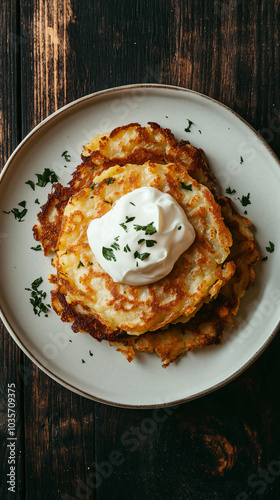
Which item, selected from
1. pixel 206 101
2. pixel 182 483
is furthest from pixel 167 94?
pixel 182 483

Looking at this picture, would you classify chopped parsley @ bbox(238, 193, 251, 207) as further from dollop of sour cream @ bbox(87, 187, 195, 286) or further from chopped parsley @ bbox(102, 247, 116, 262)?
chopped parsley @ bbox(102, 247, 116, 262)

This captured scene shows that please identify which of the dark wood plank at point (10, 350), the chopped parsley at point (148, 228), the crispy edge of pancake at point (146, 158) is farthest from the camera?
the dark wood plank at point (10, 350)

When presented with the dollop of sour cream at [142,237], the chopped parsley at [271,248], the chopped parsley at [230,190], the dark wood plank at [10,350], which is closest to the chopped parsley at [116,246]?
the dollop of sour cream at [142,237]

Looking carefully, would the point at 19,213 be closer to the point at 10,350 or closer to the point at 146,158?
the point at 146,158

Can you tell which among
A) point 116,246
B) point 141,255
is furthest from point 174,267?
point 116,246

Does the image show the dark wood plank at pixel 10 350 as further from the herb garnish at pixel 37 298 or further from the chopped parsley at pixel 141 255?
the chopped parsley at pixel 141 255

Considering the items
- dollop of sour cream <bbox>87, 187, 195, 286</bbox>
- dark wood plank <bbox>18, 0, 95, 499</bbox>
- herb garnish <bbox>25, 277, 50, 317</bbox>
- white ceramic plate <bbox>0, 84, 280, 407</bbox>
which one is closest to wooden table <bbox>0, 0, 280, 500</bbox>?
dark wood plank <bbox>18, 0, 95, 499</bbox>

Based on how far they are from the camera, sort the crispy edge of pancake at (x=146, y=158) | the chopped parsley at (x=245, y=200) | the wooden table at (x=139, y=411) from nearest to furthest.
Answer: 1. the crispy edge of pancake at (x=146, y=158)
2. the chopped parsley at (x=245, y=200)
3. the wooden table at (x=139, y=411)
